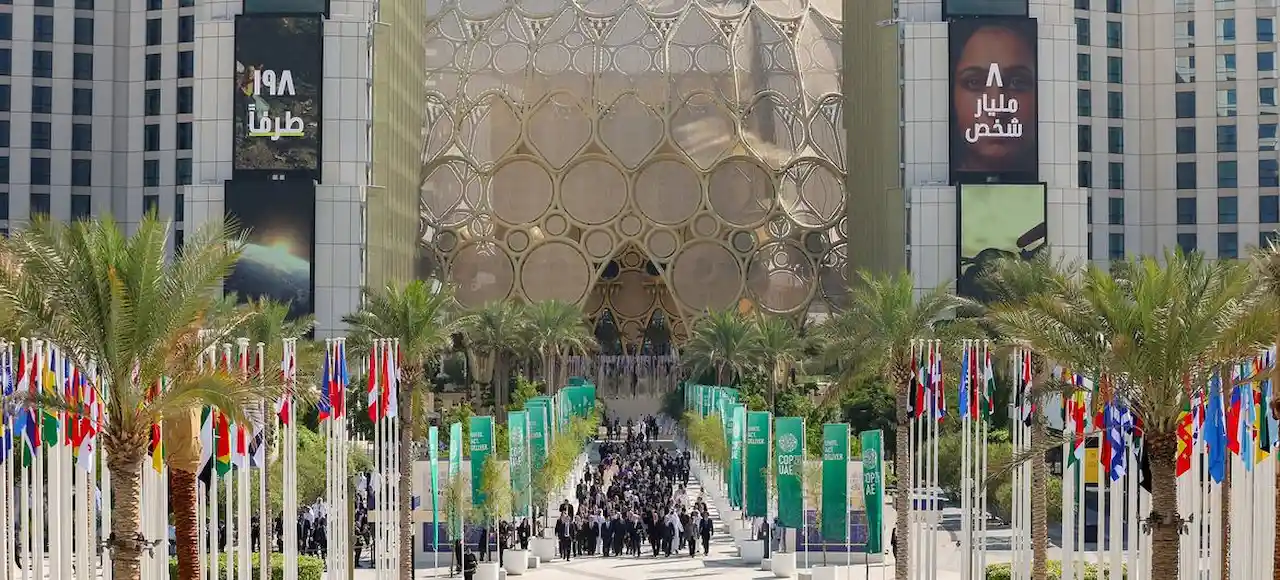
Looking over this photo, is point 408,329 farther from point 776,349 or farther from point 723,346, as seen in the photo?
point 723,346

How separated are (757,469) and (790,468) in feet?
11.2

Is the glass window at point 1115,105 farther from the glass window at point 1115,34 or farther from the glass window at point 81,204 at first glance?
the glass window at point 81,204

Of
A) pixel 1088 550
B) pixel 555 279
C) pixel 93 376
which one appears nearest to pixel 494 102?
pixel 555 279

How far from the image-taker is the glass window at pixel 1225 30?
300ft

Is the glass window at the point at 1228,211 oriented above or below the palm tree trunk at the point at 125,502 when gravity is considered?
above

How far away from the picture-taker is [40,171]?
90000 millimetres

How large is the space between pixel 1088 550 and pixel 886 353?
917cm

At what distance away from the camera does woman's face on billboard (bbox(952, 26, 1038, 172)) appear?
7162 cm

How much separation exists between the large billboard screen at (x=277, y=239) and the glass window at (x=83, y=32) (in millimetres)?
24215

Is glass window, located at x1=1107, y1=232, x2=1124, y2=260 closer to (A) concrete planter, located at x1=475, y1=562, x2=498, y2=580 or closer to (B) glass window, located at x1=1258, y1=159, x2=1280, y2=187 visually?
(B) glass window, located at x1=1258, y1=159, x2=1280, y2=187

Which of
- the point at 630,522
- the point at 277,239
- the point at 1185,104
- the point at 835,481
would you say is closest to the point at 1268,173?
the point at 1185,104

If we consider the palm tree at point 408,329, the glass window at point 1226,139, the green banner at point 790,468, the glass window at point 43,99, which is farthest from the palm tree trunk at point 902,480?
the glass window at point 43,99

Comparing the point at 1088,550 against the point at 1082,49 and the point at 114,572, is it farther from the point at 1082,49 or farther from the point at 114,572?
the point at 1082,49

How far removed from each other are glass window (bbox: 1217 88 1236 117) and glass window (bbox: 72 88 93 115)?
55.3m
